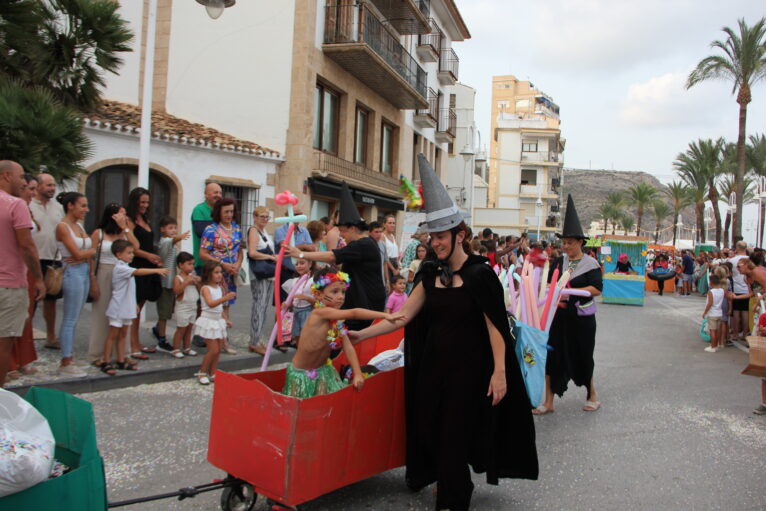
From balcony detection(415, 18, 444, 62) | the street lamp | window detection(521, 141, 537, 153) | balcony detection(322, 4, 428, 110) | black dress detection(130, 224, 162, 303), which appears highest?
window detection(521, 141, 537, 153)

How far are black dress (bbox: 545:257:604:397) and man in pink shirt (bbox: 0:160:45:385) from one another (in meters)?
4.84

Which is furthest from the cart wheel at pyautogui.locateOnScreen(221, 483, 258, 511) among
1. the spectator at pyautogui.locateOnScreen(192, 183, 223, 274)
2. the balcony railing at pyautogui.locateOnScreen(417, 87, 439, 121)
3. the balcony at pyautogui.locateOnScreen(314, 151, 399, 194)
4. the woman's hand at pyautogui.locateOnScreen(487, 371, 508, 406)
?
the balcony railing at pyautogui.locateOnScreen(417, 87, 439, 121)

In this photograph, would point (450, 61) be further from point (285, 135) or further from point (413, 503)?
point (413, 503)

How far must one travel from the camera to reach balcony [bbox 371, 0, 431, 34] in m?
22.2

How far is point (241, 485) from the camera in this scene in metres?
3.47

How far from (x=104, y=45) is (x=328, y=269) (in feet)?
19.2

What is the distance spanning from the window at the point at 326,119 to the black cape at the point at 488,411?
15.1m

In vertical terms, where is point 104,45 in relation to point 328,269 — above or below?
above

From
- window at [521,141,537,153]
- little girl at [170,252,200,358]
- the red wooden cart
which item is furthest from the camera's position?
window at [521,141,537,153]

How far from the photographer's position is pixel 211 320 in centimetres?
674

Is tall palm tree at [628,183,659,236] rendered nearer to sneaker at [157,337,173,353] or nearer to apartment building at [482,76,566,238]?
apartment building at [482,76,566,238]

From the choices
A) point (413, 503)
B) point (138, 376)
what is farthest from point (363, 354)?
point (138, 376)

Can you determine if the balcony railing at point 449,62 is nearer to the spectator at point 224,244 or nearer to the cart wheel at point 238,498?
the spectator at point 224,244

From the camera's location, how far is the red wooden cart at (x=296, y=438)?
3.20 metres
